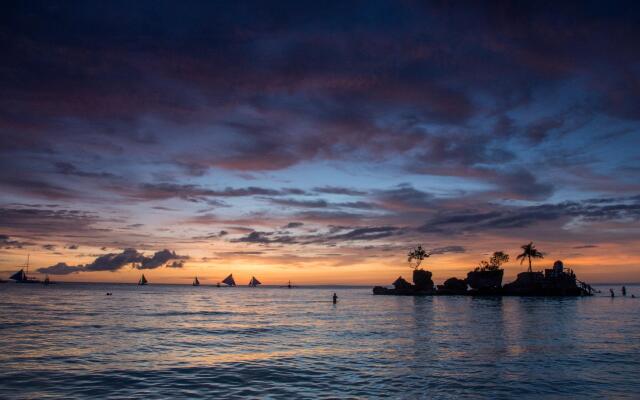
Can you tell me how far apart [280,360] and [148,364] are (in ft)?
28.9

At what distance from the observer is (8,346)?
34406 millimetres

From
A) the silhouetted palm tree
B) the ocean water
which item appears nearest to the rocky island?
the silhouetted palm tree

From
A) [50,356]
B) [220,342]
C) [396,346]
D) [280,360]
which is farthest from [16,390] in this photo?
[396,346]

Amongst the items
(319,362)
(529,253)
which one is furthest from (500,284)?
(319,362)

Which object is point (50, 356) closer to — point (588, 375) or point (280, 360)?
point (280, 360)

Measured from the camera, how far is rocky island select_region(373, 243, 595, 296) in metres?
144

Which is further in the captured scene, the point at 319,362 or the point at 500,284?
the point at 500,284

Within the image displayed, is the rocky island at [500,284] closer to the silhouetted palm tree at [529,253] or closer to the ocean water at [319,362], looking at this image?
the silhouetted palm tree at [529,253]

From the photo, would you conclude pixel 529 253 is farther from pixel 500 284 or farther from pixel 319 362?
pixel 319 362

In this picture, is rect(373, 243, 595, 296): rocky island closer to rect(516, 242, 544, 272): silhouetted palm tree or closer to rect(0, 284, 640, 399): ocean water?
rect(516, 242, 544, 272): silhouetted palm tree

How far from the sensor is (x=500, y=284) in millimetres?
153500

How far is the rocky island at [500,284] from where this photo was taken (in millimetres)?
144250

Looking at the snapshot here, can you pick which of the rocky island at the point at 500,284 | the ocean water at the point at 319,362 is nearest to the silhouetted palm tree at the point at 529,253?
the rocky island at the point at 500,284

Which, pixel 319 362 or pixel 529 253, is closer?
pixel 319 362
